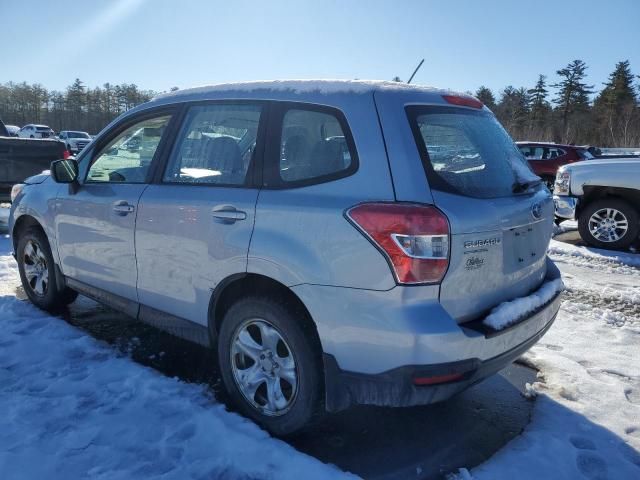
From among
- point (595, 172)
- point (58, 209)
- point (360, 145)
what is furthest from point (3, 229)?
point (595, 172)

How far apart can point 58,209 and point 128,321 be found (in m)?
1.15

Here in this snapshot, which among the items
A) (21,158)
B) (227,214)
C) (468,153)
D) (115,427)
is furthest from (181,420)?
(21,158)

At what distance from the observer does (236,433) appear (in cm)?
279

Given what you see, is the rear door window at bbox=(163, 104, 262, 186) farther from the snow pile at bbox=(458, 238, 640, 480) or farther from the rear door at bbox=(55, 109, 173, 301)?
the snow pile at bbox=(458, 238, 640, 480)

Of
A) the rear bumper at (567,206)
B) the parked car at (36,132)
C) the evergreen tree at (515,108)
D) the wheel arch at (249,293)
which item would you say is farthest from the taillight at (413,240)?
the evergreen tree at (515,108)

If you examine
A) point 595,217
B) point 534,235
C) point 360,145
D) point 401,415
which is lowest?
point 401,415

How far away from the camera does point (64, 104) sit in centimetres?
8112

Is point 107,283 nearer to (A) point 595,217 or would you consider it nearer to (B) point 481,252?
(B) point 481,252

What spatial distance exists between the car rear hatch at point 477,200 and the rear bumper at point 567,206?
5.57 m

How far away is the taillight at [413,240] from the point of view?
2.27 meters

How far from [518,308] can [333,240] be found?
3.52ft

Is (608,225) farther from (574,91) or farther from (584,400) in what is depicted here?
(574,91)

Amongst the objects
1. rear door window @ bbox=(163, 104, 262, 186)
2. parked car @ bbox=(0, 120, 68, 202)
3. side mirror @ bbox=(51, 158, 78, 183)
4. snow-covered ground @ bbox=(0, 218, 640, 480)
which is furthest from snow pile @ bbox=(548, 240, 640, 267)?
parked car @ bbox=(0, 120, 68, 202)

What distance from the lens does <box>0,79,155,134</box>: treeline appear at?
261 ft
